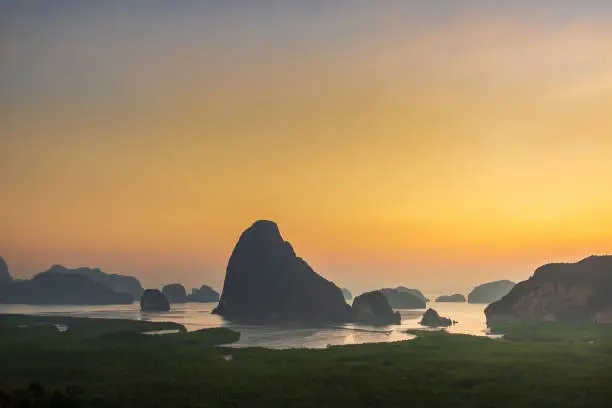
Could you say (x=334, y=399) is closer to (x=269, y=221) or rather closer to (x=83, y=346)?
(x=83, y=346)

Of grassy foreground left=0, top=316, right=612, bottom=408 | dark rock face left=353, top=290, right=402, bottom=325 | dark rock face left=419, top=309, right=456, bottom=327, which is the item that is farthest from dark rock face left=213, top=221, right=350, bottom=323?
grassy foreground left=0, top=316, right=612, bottom=408

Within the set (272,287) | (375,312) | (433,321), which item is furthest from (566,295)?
(272,287)

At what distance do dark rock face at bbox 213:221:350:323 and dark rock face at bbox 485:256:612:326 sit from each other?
5674 cm

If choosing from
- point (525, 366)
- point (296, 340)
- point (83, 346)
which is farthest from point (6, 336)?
point (525, 366)

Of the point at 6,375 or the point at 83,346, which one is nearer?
the point at 6,375

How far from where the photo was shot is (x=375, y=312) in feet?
526

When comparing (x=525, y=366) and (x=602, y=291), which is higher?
(x=602, y=291)

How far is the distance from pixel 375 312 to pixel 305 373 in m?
103

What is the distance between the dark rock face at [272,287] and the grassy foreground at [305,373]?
266 ft

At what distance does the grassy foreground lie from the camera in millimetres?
48000

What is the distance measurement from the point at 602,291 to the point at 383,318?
60376mm

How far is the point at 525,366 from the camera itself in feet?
209

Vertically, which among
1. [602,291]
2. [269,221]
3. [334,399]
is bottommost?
[334,399]

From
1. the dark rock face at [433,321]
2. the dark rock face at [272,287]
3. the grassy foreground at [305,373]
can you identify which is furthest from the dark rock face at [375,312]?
the grassy foreground at [305,373]
